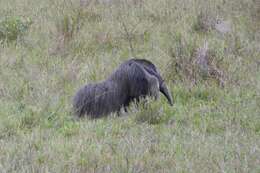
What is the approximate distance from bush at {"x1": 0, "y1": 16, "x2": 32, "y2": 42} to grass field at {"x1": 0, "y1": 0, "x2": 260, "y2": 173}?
2 cm

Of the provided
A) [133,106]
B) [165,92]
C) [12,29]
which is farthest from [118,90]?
[12,29]

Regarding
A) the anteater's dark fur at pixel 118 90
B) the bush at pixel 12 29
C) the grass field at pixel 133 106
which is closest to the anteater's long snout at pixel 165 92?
the grass field at pixel 133 106

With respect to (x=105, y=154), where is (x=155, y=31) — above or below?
below

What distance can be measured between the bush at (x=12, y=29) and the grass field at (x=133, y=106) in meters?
0.02

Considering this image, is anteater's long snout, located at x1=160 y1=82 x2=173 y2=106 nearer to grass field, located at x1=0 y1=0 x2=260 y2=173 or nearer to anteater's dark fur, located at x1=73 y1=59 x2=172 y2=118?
grass field, located at x1=0 y1=0 x2=260 y2=173

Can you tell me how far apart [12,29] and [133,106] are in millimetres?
3762

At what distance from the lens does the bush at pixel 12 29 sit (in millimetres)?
10195

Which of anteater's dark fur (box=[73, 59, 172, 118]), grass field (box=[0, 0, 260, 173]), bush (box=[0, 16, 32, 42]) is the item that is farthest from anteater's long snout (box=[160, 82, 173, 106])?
bush (box=[0, 16, 32, 42])

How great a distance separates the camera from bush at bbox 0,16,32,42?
33.4ft

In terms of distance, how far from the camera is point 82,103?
715 cm

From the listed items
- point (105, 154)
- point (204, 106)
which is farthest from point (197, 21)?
point (105, 154)

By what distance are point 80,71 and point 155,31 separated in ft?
8.01

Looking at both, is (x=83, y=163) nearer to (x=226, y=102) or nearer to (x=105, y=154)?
(x=105, y=154)

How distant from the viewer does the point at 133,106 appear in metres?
7.18
